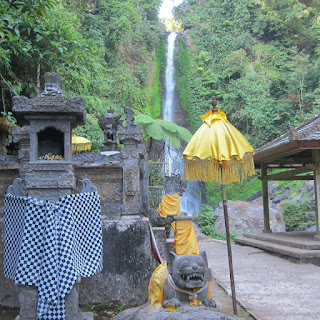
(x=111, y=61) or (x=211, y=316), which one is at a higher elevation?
(x=111, y=61)

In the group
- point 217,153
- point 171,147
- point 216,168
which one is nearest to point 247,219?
point 171,147

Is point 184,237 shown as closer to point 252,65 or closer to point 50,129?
point 50,129

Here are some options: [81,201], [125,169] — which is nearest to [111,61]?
[125,169]

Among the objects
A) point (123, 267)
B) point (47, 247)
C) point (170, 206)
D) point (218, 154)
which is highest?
point (218, 154)

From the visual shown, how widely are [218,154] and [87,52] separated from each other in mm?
5317

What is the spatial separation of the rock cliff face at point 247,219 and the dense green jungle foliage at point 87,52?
7241 mm

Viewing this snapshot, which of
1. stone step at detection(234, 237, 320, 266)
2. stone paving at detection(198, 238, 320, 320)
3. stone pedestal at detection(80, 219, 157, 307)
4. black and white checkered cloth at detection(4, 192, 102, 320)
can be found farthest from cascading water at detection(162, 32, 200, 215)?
black and white checkered cloth at detection(4, 192, 102, 320)

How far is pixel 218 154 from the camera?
4184 mm

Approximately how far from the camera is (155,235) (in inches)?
234

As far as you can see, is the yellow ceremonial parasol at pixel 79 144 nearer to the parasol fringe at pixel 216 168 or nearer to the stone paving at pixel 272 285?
the stone paving at pixel 272 285

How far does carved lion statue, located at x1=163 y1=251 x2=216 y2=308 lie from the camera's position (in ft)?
12.2

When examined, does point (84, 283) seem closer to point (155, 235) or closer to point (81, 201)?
point (155, 235)

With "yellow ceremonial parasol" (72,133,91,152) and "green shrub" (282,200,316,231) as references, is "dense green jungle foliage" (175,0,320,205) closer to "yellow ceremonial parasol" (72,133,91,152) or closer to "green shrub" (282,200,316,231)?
"green shrub" (282,200,316,231)

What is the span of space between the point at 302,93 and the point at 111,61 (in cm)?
1296
